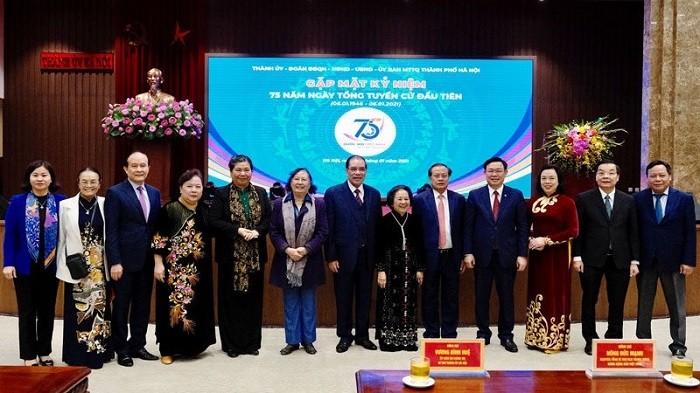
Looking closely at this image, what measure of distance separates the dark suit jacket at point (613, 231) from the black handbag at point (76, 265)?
309 cm

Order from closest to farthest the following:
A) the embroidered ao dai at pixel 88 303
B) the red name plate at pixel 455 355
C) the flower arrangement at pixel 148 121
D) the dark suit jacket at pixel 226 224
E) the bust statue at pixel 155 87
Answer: the red name plate at pixel 455 355
the embroidered ao dai at pixel 88 303
the dark suit jacket at pixel 226 224
the flower arrangement at pixel 148 121
the bust statue at pixel 155 87

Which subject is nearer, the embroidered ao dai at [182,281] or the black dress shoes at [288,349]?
the embroidered ao dai at [182,281]

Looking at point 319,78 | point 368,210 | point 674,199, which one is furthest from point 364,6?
point 674,199

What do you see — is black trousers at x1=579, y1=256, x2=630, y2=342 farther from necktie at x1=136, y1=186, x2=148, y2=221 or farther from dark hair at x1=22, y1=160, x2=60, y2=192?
dark hair at x1=22, y1=160, x2=60, y2=192

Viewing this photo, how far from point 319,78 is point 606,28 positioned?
3388 mm

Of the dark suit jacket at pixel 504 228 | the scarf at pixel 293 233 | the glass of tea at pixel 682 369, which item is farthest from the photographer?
the dark suit jacket at pixel 504 228

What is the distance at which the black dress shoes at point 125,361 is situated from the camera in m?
3.94

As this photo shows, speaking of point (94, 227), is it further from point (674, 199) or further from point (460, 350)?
point (674, 199)

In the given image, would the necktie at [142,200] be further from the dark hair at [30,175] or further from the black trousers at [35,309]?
the black trousers at [35,309]

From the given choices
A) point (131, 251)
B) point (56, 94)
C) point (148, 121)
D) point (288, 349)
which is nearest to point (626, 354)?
point (288, 349)

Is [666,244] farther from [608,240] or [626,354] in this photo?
[626,354]

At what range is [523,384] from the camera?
2.26 m

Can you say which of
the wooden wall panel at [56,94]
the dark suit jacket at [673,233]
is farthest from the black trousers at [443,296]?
the wooden wall panel at [56,94]

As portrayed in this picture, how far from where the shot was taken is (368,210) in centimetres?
435
